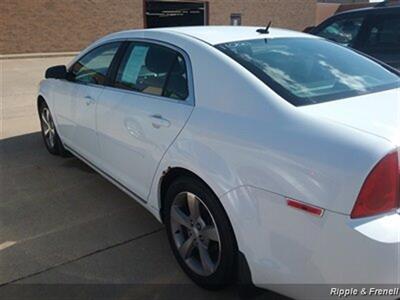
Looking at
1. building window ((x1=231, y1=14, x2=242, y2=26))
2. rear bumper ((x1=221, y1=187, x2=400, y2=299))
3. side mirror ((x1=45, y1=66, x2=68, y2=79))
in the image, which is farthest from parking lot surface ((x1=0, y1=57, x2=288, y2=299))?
building window ((x1=231, y1=14, x2=242, y2=26))

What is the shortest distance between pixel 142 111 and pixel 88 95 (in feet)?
3.51

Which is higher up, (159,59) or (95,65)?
(159,59)

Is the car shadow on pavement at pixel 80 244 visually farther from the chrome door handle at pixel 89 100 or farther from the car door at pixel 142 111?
the chrome door handle at pixel 89 100

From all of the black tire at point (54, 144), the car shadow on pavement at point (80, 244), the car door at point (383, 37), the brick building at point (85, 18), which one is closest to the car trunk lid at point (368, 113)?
the car shadow on pavement at point (80, 244)

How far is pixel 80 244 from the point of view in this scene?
327cm

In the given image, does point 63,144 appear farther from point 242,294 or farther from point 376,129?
point 376,129

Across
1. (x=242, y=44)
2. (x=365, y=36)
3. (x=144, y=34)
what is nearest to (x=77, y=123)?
(x=144, y=34)

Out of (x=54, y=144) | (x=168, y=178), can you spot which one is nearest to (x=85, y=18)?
(x=54, y=144)

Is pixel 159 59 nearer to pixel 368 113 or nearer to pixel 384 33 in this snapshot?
pixel 368 113

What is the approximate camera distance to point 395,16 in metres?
6.00

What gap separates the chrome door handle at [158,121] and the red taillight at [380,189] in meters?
1.33

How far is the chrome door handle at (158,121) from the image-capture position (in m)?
2.78

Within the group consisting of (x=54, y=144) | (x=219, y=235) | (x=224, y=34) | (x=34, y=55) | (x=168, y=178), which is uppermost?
(x=224, y=34)

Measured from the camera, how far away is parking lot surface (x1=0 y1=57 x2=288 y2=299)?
2840 mm
